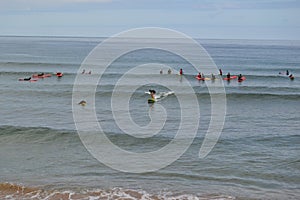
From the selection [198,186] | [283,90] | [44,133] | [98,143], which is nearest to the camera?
[198,186]

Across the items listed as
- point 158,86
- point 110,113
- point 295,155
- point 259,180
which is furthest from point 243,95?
point 259,180

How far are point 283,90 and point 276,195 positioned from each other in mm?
29203

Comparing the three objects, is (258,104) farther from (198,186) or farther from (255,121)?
(198,186)

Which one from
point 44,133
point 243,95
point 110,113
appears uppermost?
point 243,95

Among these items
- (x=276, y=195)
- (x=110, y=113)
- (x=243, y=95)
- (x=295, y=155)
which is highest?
(x=243, y=95)

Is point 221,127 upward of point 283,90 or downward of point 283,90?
downward

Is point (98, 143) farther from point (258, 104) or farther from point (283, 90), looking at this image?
point (283, 90)

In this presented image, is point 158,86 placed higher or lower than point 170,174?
higher

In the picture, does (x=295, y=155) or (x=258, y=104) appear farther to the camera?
(x=258, y=104)

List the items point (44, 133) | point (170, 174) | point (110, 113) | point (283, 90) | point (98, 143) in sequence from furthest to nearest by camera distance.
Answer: point (283, 90), point (110, 113), point (44, 133), point (98, 143), point (170, 174)

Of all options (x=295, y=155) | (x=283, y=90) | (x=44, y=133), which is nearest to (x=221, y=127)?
(x=295, y=155)

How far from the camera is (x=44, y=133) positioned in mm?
22281

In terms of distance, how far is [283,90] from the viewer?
1623 inches

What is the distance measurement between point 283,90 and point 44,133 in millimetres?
26826
